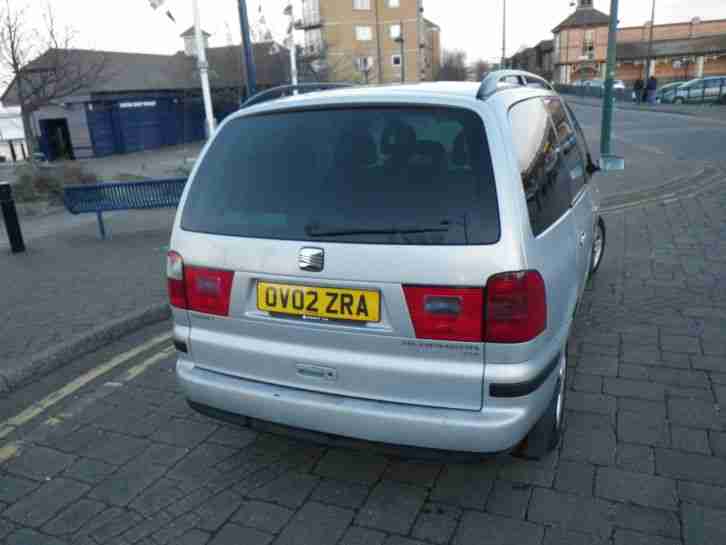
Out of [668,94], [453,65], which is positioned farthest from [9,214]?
[453,65]

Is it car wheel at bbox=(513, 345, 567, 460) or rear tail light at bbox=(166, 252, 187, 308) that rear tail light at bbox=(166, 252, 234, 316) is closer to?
rear tail light at bbox=(166, 252, 187, 308)

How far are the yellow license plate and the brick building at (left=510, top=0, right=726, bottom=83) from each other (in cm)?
6971

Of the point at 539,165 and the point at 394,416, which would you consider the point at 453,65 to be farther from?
the point at 394,416

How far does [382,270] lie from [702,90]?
3909 cm

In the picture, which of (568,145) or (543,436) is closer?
(543,436)

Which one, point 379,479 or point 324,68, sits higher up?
point 324,68

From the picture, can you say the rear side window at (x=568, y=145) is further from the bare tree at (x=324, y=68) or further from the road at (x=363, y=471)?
the bare tree at (x=324, y=68)

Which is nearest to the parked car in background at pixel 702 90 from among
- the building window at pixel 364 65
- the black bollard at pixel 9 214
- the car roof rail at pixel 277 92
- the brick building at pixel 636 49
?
the building window at pixel 364 65

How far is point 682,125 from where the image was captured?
21.2m

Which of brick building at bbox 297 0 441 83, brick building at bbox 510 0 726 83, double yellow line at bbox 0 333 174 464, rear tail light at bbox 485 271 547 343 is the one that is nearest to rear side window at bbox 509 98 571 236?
rear tail light at bbox 485 271 547 343

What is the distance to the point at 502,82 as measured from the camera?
9.96 feet

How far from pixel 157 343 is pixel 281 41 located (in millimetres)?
31776

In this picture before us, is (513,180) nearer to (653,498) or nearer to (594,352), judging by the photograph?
(653,498)

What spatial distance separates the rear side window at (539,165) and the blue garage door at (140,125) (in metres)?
28.7
